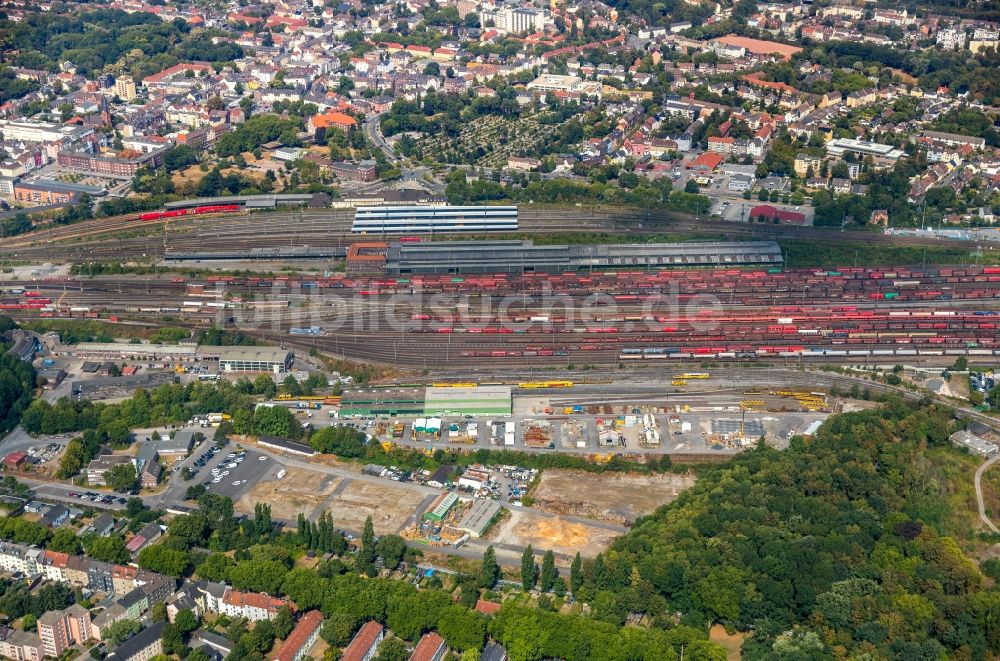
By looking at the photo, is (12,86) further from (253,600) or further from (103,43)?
(253,600)

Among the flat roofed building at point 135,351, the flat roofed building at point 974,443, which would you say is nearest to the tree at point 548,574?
the flat roofed building at point 974,443

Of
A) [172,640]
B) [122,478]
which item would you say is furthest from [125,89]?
[172,640]

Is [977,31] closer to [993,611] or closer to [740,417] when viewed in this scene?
[740,417]

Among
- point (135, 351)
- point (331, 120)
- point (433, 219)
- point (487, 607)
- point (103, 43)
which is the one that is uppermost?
point (103, 43)

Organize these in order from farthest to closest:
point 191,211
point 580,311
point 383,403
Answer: point 191,211, point 580,311, point 383,403

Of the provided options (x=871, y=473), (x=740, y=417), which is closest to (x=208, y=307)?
(x=740, y=417)

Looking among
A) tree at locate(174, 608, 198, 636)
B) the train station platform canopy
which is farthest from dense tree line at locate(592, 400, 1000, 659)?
the train station platform canopy

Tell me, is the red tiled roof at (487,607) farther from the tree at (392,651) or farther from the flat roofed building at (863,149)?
the flat roofed building at (863,149)
